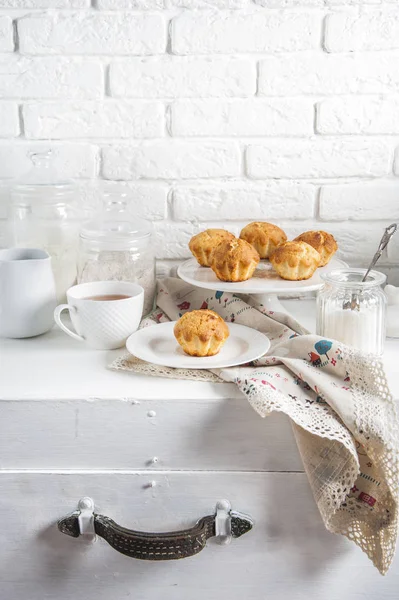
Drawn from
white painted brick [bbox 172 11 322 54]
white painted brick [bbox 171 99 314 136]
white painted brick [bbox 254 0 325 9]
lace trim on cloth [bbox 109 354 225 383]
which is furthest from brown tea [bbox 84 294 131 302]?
white painted brick [bbox 254 0 325 9]

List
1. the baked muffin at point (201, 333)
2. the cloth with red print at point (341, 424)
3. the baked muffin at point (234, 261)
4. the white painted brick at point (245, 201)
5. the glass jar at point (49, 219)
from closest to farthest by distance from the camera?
the cloth with red print at point (341, 424) < the baked muffin at point (201, 333) < the baked muffin at point (234, 261) < the glass jar at point (49, 219) < the white painted brick at point (245, 201)

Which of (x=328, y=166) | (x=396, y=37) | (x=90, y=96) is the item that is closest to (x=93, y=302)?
(x=90, y=96)

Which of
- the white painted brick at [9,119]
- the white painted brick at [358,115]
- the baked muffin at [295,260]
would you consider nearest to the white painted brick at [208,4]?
the white painted brick at [358,115]

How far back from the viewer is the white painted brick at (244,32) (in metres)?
1.21

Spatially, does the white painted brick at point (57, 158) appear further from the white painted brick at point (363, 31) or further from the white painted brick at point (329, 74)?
the white painted brick at point (363, 31)

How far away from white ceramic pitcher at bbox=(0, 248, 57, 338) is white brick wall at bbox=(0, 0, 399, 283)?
0.26 m

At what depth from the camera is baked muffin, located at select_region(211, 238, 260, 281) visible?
42.4 inches

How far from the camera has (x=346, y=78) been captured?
1.24m

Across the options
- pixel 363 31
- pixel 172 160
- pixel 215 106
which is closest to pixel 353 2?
pixel 363 31

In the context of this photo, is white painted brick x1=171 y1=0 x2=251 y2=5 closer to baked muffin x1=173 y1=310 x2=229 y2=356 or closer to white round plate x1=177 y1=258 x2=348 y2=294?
white round plate x1=177 y1=258 x2=348 y2=294

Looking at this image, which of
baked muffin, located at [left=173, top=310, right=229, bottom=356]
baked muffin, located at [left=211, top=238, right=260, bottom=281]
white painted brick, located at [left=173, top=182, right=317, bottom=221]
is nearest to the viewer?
baked muffin, located at [left=173, top=310, right=229, bottom=356]

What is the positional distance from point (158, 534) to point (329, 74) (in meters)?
0.81

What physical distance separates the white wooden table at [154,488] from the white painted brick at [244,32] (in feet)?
1.96

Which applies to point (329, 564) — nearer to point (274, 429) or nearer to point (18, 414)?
point (274, 429)
